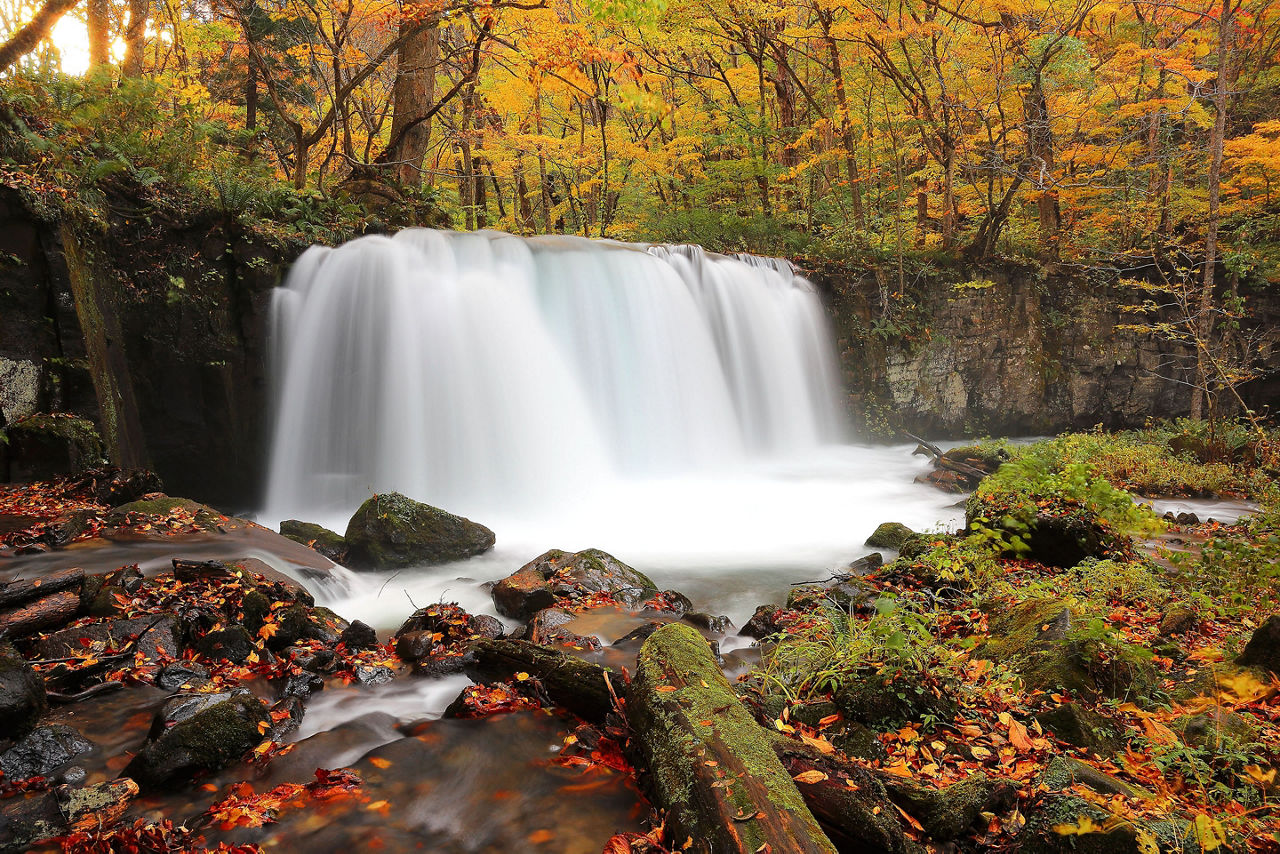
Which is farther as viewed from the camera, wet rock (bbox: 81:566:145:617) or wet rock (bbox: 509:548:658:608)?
wet rock (bbox: 509:548:658:608)

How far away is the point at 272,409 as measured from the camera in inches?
366

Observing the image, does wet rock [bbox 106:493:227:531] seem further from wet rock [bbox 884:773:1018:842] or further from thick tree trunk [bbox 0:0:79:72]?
wet rock [bbox 884:773:1018:842]

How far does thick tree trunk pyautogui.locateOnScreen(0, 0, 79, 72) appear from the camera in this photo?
621 centimetres

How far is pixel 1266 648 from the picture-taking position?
312 centimetres

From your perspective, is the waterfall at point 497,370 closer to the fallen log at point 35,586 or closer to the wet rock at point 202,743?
the fallen log at point 35,586

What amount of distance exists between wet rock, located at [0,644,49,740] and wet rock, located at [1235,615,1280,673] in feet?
19.0

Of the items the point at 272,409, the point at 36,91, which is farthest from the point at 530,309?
the point at 36,91

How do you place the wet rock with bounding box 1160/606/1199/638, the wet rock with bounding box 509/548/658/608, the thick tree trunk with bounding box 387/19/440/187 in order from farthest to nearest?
the thick tree trunk with bounding box 387/19/440/187
the wet rock with bounding box 509/548/658/608
the wet rock with bounding box 1160/606/1199/638

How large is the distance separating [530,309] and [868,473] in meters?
7.38

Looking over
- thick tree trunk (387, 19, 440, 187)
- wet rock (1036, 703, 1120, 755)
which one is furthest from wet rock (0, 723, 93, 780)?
thick tree trunk (387, 19, 440, 187)

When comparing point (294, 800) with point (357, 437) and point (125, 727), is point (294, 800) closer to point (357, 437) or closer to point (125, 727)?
point (125, 727)

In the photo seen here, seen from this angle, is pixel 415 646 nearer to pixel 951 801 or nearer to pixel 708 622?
pixel 708 622

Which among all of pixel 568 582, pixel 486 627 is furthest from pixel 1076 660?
pixel 568 582

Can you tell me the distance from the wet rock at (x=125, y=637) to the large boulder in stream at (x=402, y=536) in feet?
9.04
